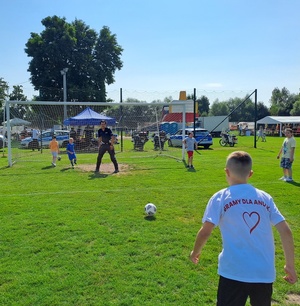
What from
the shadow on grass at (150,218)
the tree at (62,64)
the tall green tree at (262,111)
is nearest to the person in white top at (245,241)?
the shadow on grass at (150,218)

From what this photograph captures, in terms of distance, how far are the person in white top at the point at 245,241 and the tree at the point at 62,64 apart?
3563cm

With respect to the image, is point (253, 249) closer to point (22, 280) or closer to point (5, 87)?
point (22, 280)

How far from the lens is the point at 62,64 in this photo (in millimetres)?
37531

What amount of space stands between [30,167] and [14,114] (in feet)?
20.1

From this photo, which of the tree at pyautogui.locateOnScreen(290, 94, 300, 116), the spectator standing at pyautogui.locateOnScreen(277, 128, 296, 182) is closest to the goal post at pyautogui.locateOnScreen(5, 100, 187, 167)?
the spectator standing at pyautogui.locateOnScreen(277, 128, 296, 182)

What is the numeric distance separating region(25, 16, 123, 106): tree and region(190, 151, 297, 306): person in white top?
3563 cm

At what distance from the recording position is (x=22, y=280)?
12.0 feet

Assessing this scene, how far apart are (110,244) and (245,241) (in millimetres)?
2946

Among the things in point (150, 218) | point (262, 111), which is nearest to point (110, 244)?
point (150, 218)

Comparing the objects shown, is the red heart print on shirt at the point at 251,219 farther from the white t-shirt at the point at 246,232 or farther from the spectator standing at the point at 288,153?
the spectator standing at the point at 288,153

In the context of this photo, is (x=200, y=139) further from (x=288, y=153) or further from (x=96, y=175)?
(x=288, y=153)

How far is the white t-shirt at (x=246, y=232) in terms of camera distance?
2.18m

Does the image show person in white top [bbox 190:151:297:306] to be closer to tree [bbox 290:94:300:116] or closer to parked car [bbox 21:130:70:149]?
parked car [bbox 21:130:70:149]

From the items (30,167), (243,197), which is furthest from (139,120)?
(243,197)
